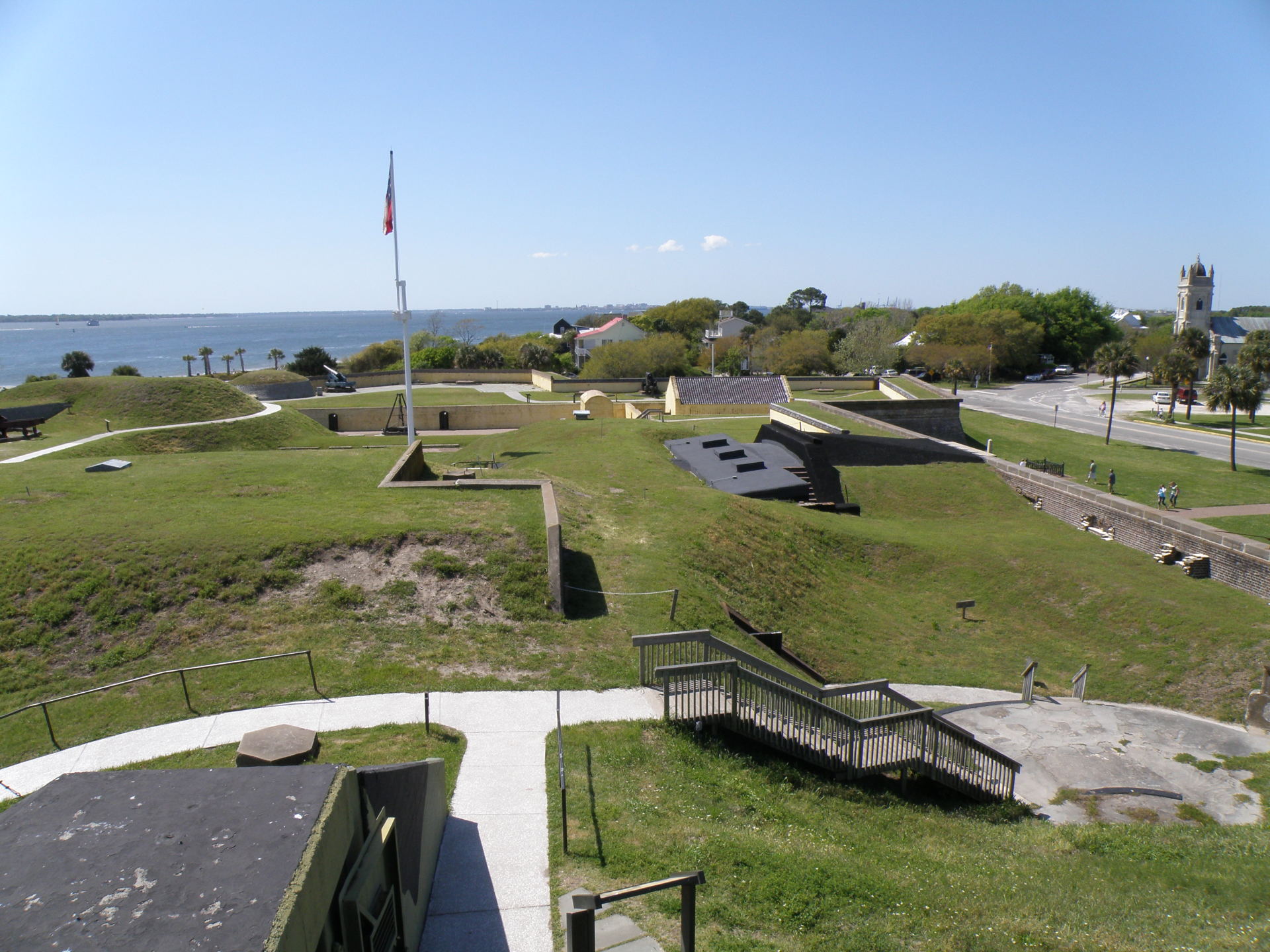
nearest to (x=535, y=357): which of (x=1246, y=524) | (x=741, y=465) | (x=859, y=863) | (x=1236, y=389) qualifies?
(x=1236, y=389)

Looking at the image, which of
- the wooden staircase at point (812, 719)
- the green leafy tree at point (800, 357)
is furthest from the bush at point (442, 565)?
the green leafy tree at point (800, 357)

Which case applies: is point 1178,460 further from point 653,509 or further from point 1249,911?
point 1249,911

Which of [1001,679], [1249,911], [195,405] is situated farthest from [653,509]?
[195,405]

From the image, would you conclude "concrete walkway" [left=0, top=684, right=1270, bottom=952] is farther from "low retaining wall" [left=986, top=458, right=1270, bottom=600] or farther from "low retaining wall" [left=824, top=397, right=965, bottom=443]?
"low retaining wall" [left=824, top=397, right=965, bottom=443]

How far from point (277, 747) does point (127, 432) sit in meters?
29.7

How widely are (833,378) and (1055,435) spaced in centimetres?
1903

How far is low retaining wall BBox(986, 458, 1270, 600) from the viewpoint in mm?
21906

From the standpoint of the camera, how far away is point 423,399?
59719 millimetres

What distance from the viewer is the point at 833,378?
6694 centimetres

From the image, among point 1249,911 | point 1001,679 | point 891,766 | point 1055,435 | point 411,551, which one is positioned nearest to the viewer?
point 1249,911

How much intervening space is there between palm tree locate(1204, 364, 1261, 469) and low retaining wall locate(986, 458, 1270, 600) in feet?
81.4

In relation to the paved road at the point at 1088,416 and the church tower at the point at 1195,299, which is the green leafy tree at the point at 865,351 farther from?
the church tower at the point at 1195,299

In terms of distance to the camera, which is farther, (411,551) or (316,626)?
(411,551)

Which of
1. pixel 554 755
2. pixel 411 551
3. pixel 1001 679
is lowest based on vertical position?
pixel 1001 679
